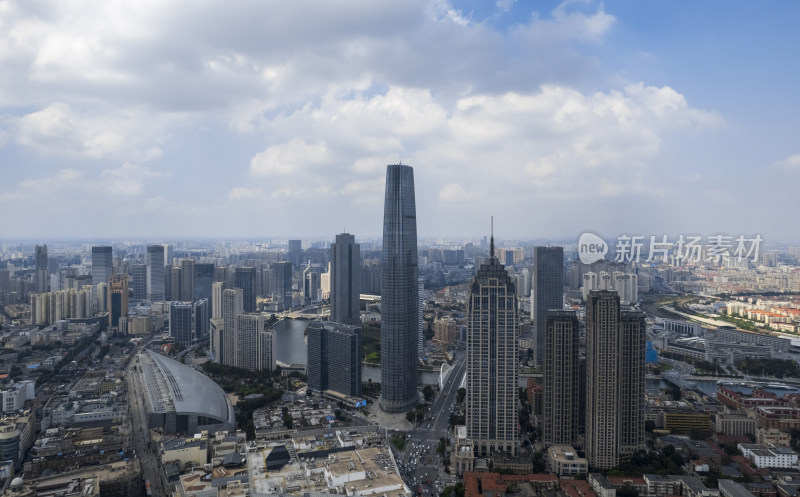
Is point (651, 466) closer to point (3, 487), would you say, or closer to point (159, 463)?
point (159, 463)

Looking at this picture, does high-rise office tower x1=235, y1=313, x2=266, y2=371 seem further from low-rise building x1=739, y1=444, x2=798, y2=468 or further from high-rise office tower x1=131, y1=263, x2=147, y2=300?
high-rise office tower x1=131, y1=263, x2=147, y2=300

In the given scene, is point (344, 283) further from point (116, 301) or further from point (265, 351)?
point (116, 301)

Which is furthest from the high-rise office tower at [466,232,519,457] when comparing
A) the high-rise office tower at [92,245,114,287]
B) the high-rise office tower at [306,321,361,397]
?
the high-rise office tower at [92,245,114,287]

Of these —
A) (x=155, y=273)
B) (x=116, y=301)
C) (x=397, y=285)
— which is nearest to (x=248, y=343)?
(x=397, y=285)

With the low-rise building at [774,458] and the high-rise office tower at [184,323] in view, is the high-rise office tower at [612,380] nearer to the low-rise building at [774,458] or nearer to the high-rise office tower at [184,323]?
the low-rise building at [774,458]

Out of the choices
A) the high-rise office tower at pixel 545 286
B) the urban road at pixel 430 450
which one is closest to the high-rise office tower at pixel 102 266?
the urban road at pixel 430 450

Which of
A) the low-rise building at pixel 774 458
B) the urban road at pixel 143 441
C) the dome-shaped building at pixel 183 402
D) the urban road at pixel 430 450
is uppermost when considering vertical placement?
the dome-shaped building at pixel 183 402
